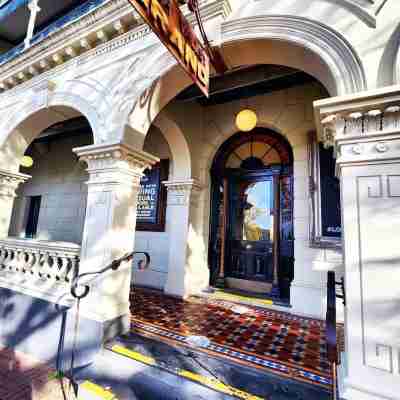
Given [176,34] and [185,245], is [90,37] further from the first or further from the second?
[185,245]

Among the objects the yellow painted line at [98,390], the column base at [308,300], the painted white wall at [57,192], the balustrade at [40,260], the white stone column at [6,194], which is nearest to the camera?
the yellow painted line at [98,390]

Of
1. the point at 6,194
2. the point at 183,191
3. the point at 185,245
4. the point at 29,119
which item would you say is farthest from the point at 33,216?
the point at 185,245

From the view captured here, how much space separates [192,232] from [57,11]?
23.1 feet

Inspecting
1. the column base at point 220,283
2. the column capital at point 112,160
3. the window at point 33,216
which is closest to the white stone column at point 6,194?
the column capital at point 112,160

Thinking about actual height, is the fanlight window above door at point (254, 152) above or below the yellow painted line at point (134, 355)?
above

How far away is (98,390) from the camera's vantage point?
2.22 metres

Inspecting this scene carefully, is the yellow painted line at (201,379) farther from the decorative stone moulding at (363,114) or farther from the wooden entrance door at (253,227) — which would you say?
the wooden entrance door at (253,227)

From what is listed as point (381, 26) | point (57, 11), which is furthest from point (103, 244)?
point (57, 11)

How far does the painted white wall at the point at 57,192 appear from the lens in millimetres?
7180

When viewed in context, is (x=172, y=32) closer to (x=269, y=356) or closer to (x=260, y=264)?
(x=269, y=356)

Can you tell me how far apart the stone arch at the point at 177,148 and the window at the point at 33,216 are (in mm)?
6247

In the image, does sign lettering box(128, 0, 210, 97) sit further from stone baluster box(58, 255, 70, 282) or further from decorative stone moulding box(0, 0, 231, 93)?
stone baluster box(58, 255, 70, 282)

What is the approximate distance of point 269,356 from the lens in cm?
252

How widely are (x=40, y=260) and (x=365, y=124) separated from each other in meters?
4.66
